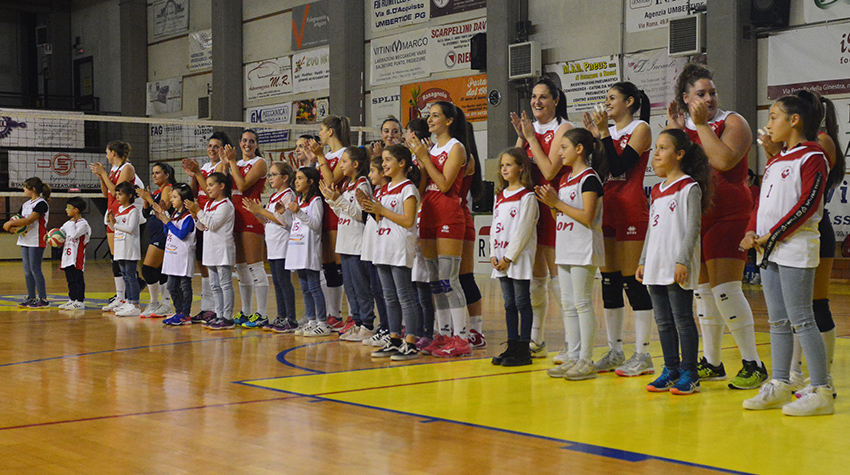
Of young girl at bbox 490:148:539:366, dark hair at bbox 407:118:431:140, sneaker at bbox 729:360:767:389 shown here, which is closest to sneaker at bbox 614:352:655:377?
sneaker at bbox 729:360:767:389

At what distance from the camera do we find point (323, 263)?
7105 millimetres

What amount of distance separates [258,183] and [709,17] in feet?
23.2

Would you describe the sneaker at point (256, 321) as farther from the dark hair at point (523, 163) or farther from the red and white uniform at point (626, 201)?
the red and white uniform at point (626, 201)

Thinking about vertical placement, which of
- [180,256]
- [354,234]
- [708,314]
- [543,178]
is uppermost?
[543,178]

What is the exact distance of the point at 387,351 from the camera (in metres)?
5.61

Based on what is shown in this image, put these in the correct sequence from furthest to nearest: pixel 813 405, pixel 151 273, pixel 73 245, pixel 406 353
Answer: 1. pixel 73 245
2. pixel 151 273
3. pixel 406 353
4. pixel 813 405

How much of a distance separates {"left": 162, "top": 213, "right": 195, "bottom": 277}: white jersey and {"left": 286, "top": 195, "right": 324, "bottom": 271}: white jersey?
114 centimetres

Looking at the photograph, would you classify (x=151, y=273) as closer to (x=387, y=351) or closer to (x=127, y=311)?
(x=127, y=311)

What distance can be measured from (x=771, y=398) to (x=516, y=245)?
1.67 m

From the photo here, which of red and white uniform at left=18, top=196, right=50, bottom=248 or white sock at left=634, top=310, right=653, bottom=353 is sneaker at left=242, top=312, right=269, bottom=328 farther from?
white sock at left=634, top=310, right=653, bottom=353

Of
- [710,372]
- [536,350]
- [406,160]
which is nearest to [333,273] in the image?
[406,160]

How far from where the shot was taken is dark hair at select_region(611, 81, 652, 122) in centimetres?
489

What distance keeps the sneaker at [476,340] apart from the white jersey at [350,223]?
3.24ft

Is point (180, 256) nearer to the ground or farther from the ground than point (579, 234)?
nearer to the ground
